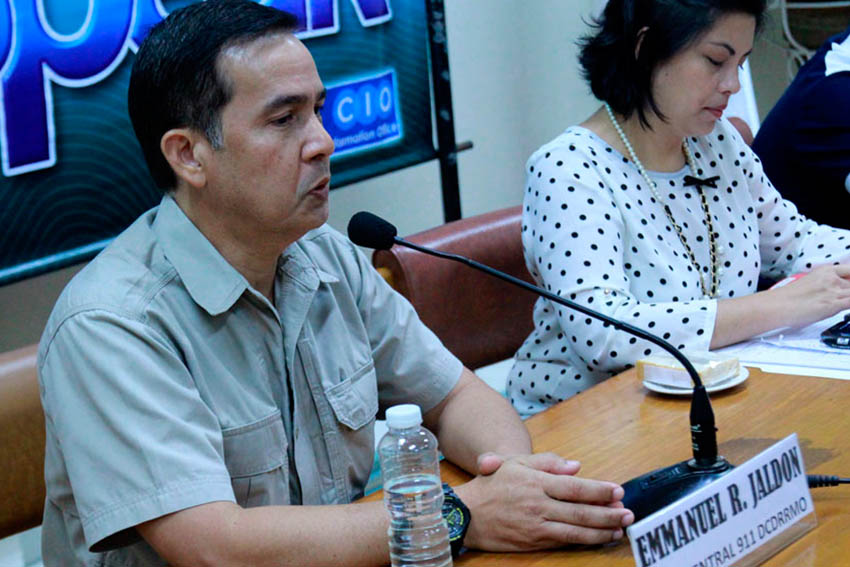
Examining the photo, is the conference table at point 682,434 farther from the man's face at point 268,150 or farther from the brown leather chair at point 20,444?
the brown leather chair at point 20,444

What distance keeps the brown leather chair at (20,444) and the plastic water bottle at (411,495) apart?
57 cm

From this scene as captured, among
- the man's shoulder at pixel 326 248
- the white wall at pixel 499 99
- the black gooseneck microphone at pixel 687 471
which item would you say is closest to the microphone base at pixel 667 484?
the black gooseneck microphone at pixel 687 471

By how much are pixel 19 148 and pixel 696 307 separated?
1286 millimetres

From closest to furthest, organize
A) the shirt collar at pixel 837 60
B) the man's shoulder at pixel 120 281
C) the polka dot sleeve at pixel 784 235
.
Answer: the man's shoulder at pixel 120 281
the polka dot sleeve at pixel 784 235
the shirt collar at pixel 837 60

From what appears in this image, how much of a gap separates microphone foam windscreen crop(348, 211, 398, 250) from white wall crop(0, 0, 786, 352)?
1898mm

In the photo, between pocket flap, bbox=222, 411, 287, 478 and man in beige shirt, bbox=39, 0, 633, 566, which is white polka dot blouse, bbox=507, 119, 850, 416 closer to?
man in beige shirt, bbox=39, 0, 633, 566

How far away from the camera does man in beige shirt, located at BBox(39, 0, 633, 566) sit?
1186mm

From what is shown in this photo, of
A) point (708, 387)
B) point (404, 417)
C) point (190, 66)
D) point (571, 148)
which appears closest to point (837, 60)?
point (571, 148)

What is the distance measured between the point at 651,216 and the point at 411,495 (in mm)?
923

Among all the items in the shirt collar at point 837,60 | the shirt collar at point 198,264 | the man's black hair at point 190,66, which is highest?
the man's black hair at point 190,66

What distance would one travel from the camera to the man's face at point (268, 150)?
1.33 metres

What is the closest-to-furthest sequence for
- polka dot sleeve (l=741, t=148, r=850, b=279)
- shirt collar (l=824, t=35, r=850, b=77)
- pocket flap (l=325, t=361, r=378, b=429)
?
pocket flap (l=325, t=361, r=378, b=429), polka dot sleeve (l=741, t=148, r=850, b=279), shirt collar (l=824, t=35, r=850, b=77)

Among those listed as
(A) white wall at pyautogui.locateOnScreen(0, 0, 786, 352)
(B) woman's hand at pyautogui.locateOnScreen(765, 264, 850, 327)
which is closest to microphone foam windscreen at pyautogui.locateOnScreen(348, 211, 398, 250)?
(B) woman's hand at pyautogui.locateOnScreen(765, 264, 850, 327)

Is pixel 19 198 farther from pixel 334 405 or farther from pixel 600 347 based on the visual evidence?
pixel 600 347
